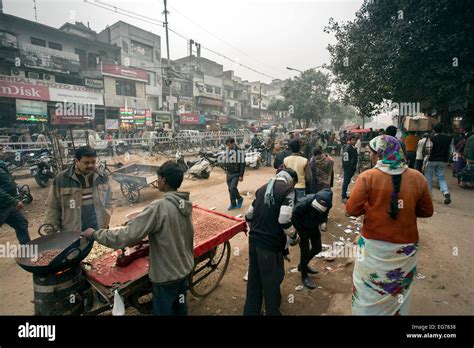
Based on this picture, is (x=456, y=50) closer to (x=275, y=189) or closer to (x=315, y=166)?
(x=315, y=166)

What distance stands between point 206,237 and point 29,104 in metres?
24.1

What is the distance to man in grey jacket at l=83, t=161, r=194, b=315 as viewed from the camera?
2.05 m

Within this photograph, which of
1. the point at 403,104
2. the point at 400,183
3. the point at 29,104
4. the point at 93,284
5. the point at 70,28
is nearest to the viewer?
the point at 400,183

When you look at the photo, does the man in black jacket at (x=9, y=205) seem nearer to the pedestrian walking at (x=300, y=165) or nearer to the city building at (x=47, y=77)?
the pedestrian walking at (x=300, y=165)

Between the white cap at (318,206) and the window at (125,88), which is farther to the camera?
the window at (125,88)

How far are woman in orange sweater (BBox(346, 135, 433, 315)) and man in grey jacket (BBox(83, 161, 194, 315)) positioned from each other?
1.55m

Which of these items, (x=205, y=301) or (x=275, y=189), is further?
(x=205, y=301)

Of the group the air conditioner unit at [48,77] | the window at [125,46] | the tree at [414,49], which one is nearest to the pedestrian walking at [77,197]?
the tree at [414,49]

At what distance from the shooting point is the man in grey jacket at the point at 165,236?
80.9 inches

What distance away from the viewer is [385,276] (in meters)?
2.27

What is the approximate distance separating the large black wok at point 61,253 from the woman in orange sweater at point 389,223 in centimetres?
248

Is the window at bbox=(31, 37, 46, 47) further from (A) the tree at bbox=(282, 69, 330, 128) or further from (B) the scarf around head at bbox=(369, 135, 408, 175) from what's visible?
(B) the scarf around head at bbox=(369, 135, 408, 175)

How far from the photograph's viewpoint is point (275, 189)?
2613mm

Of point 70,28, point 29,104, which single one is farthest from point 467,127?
point 70,28
